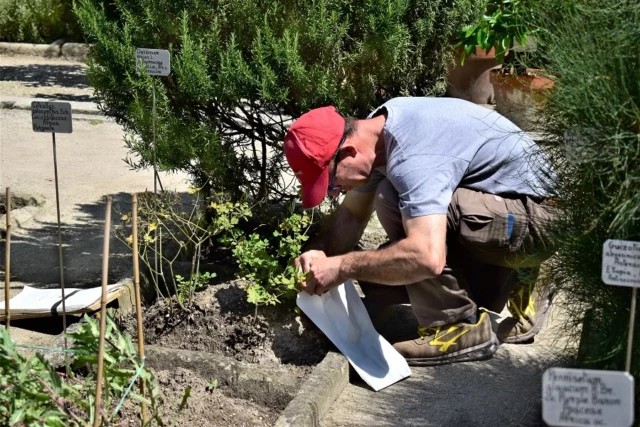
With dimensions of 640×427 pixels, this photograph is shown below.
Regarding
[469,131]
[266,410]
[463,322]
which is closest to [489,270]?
[463,322]

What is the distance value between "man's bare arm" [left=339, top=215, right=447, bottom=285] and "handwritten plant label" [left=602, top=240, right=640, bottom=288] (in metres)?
1.28

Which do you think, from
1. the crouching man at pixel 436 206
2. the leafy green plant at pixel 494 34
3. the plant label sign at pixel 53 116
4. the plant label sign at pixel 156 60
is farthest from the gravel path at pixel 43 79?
the crouching man at pixel 436 206

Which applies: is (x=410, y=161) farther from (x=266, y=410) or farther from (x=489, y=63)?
(x=489, y=63)

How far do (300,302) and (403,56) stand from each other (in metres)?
1.42

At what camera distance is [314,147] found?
3.51m

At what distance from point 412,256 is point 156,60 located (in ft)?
4.98

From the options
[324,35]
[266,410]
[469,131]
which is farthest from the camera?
[324,35]

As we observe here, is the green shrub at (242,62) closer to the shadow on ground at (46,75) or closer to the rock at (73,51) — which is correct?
the shadow on ground at (46,75)

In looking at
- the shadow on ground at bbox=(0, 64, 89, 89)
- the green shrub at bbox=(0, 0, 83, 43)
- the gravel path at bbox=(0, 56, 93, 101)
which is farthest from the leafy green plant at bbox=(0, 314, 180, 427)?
the green shrub at bbox=(0, 0, 83, 43)

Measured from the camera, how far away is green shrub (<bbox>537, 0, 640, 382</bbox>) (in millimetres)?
2195

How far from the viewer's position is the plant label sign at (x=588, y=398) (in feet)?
6.28

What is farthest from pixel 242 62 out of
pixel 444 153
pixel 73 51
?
pixel 73 51

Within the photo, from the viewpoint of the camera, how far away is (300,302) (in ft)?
12.3

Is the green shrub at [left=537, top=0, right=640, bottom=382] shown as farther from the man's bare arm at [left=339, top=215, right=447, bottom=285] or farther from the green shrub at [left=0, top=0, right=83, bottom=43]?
the green shrub at [left=0, top=0, right=83, bottom=43]
